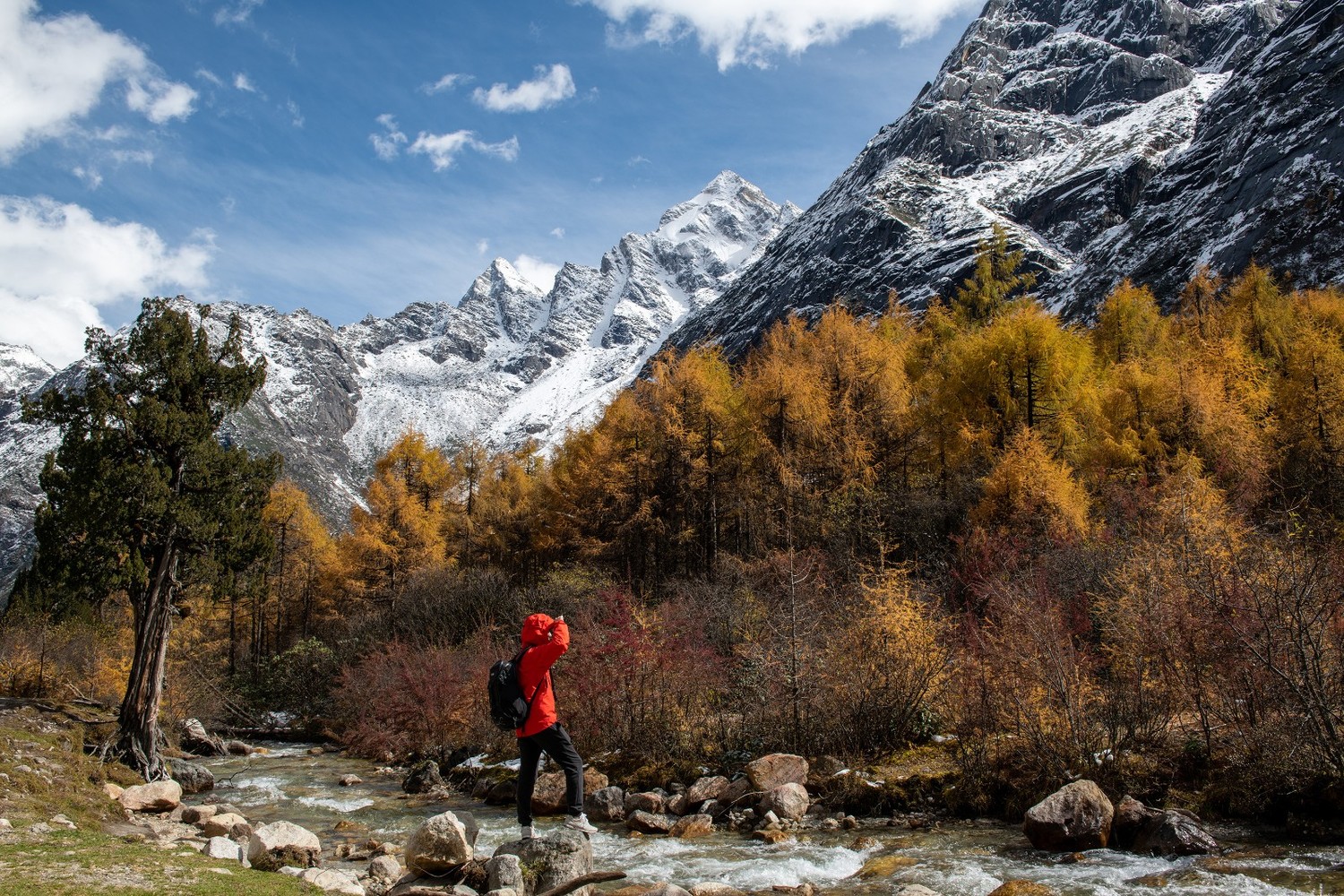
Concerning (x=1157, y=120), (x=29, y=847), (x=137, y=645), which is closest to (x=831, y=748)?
(x=29, y=847)

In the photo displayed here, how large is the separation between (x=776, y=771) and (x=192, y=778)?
12972mm

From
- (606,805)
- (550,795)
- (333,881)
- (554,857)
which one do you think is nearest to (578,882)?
(554,857)

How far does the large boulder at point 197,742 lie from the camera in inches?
912

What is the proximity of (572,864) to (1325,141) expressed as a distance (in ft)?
224

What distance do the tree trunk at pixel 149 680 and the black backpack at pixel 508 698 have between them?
10862 mm

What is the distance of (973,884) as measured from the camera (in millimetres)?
7969

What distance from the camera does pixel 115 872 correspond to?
229 inches

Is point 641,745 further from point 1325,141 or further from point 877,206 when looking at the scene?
point 877,206

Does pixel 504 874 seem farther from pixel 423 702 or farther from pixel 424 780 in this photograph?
pixel 423 702

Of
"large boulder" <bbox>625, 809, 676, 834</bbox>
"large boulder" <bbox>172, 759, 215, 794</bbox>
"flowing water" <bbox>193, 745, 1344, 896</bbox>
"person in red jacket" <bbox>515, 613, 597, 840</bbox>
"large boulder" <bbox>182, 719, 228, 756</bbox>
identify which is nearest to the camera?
"flowing water" <bbox>193, 745, 1344, 896</bbox>

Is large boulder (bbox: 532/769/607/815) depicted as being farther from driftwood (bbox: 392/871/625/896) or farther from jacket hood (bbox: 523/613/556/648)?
jacket hood (bbox: 523/613/556/648)

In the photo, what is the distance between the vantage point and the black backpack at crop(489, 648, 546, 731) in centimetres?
745

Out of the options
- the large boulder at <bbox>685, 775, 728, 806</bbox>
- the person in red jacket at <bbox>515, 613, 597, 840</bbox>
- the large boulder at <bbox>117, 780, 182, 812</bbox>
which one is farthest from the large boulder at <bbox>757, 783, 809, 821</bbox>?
the large boulder at <bbox>117, 780, 182, 812</bbox>

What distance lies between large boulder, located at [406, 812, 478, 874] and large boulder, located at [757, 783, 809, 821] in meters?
5.16
